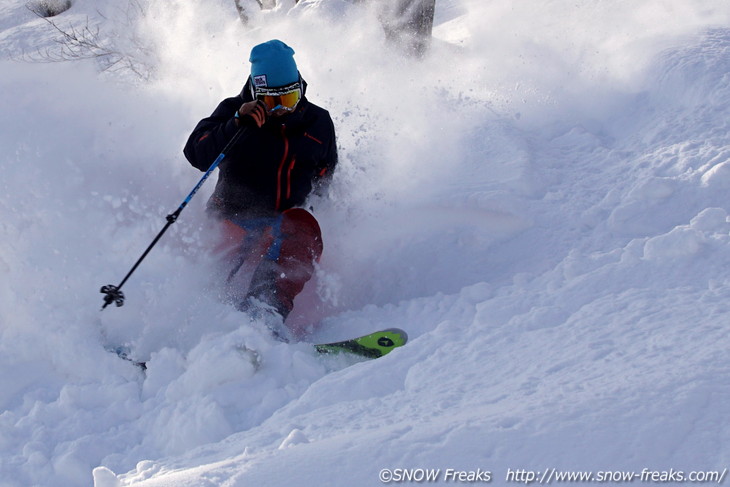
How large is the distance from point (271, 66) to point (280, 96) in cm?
18

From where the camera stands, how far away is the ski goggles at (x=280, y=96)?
154 inches

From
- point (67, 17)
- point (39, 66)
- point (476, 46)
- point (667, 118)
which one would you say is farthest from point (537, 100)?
point (67, 17)

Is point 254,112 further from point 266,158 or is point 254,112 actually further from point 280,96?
point 266,158

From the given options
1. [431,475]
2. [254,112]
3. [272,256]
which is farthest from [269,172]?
[431,475]

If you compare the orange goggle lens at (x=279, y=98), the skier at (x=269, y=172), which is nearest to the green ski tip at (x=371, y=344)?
the skier at (x=269, y=172)

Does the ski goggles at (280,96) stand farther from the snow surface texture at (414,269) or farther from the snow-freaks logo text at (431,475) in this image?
the snow-freaks logo text at (431,475)

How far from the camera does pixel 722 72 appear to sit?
4797 millimetres

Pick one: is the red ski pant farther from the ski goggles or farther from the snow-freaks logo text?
the snow-freaks logo text

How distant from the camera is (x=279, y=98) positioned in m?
3.92

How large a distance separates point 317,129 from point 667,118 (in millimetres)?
2448

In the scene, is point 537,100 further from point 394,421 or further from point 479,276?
point 394,421

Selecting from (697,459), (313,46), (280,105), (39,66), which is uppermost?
(313,46)

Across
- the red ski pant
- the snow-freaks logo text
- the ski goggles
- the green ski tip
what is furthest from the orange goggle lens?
the snow-freaks logo text

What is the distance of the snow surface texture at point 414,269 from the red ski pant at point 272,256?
0.62ft
